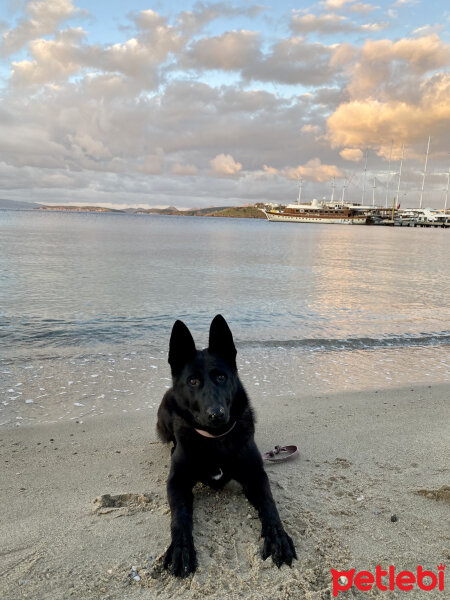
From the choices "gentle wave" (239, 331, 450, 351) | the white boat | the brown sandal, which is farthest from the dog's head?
the white boat

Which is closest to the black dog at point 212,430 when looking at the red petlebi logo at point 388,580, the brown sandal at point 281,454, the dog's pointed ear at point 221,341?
the dog's pointed ear at point 221,341

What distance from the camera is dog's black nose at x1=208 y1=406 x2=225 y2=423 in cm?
323

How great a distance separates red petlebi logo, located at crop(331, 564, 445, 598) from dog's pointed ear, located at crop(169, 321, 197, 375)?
187cm

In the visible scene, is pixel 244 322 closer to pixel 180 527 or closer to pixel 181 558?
pixel 180 527

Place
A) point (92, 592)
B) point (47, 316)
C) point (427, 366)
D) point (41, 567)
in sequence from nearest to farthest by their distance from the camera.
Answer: point (92, 592)
point (41, 567)
point (427, 366)
point (47, 316)

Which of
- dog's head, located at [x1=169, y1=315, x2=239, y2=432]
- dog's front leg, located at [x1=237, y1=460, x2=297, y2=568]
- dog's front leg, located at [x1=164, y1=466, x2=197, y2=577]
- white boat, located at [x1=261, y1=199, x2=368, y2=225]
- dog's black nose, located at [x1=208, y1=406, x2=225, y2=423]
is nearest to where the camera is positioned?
dog's front leg, located at [x1=164, y1=466, x2=197, y2=577]

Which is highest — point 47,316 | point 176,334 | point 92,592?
point 176,334

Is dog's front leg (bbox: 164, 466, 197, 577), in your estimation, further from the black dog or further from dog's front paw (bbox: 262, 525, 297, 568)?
dog's front paw (bbox: 262, 525, 297, 568)

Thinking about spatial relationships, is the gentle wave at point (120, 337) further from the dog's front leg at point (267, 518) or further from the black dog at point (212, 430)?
the dog's front leg at point (267, 518)

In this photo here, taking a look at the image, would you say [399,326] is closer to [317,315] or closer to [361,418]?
[317,315]

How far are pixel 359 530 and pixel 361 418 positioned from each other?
2.62 metres

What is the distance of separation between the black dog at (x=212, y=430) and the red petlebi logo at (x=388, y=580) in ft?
1.56

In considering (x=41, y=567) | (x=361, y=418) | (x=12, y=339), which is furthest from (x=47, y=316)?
(x=41, y=567)

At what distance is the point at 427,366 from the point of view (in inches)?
336
